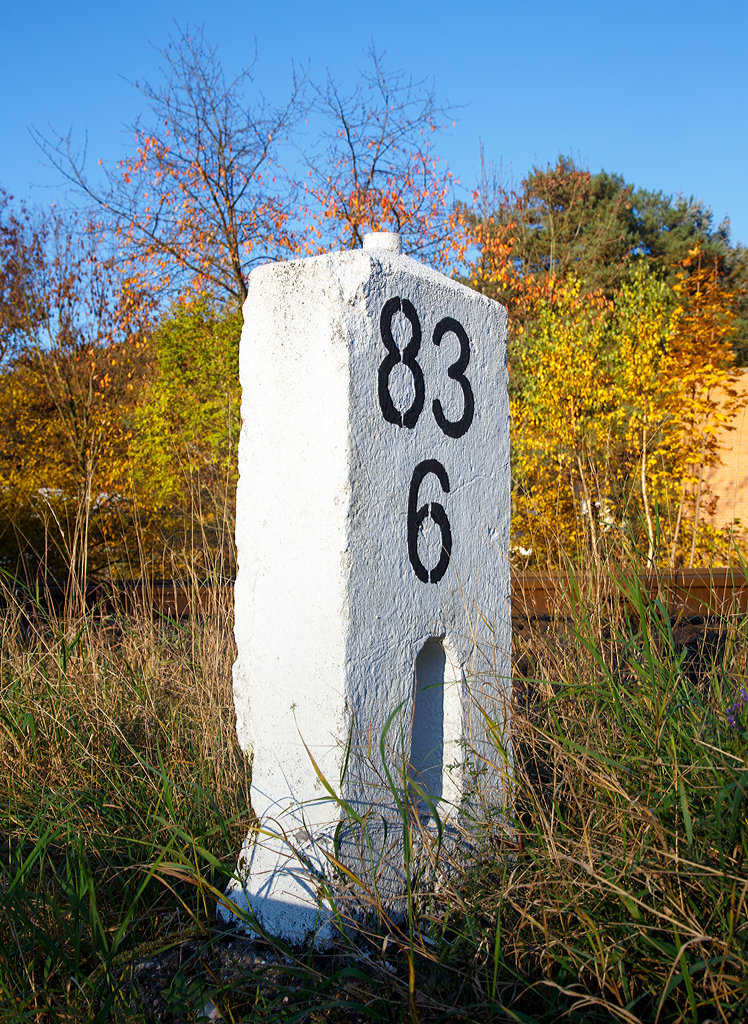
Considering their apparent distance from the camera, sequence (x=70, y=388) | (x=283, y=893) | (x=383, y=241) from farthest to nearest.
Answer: (x=70, y=388) → (x=383, y=241) → (x=283, y=893)

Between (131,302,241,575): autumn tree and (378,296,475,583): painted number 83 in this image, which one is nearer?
(378,296,475,583): painted number 83

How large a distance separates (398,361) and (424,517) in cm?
42

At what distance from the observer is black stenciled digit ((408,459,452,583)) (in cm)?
200

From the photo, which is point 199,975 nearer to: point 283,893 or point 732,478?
point 283,893

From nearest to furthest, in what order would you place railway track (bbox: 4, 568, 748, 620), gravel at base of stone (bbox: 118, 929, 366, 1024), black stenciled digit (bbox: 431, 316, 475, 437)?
1. gravel at base of stone (bbox: 118, 929, 366, 1024)
2. black stenciled digit (bbox: 431, 316, 475, 437)
3. railway track (bbox: 4, 568, 748, 620)

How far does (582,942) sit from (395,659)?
74cm

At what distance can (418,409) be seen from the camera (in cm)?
203

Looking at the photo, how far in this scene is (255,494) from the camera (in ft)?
6.69

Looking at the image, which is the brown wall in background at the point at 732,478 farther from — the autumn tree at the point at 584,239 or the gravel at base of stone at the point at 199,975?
the gravel at base of stone at the point at 199,975

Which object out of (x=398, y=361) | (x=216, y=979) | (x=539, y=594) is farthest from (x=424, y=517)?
(x=539, y=594)

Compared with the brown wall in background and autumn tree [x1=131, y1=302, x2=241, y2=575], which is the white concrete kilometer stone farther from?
autumn tree [x1=131, y1=302, x2=241, y2=575]

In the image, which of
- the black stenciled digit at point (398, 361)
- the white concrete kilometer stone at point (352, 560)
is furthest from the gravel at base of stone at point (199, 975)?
the black stenciled digit at point (398, 361)

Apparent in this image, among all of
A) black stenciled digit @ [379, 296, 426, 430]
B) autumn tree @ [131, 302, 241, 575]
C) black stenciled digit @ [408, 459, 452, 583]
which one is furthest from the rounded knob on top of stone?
autumn tree @ [131, 302, 241, 575]

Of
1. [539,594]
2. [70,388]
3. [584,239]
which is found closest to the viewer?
[539,594]
